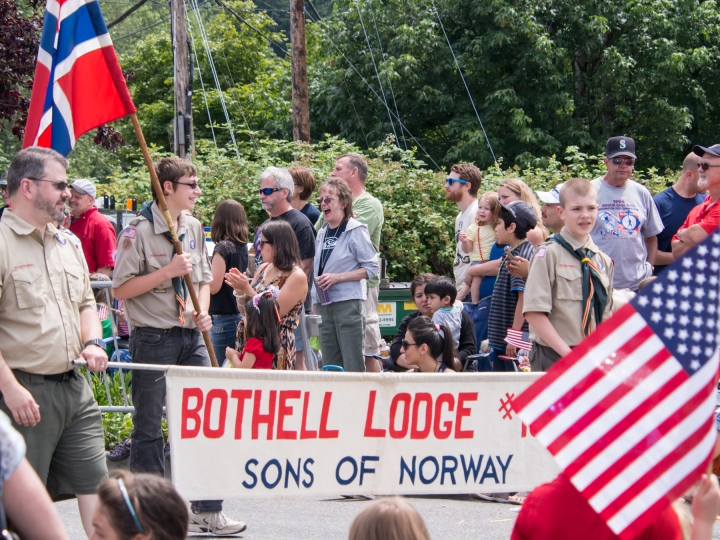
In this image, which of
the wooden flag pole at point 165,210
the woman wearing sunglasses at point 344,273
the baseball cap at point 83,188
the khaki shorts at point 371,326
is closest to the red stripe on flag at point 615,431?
the wooden flag pole at point 165,210

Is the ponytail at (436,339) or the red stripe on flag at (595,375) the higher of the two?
the red stripe on flag at (595,375)

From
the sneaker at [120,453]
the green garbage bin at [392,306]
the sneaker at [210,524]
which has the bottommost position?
the green garbage bin at [392,306]

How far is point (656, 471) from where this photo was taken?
8.68ft

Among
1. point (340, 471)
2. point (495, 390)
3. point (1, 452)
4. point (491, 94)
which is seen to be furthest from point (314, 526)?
point (491, 94)

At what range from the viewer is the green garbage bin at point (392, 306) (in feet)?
35.1

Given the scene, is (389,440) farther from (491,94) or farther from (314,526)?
(491,94)

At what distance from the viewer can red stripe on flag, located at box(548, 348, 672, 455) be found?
106 inches

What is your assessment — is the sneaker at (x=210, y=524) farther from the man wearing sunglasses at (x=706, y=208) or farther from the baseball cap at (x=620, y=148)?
the baseball cap at (x=620, y=148)

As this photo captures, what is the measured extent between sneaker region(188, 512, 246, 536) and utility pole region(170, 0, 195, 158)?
16.4m

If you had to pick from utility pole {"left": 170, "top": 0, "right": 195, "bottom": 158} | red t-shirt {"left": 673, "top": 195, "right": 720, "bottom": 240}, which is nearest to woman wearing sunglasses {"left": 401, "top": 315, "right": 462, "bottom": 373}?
red t-shirt {"left": 673, "top": 195, "right": 720, "bottom": 240}

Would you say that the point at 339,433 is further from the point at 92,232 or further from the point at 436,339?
the point at 92,232

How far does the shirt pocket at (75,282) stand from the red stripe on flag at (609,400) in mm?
2743

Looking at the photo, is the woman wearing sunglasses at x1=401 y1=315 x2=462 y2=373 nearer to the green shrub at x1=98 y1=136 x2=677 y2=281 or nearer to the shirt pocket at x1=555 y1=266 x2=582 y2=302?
the shirt pocket at x1=555 y1=266 x2=582 y2=302

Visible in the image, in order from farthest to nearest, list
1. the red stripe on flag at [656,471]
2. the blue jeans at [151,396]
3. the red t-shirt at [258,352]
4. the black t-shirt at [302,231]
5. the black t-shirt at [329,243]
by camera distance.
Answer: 1. the black t-shirt at [302,231]
2. the black t-shirt at [329,243]
3. the red t-shirt at [258,352]
4. the blue jeans at [151,396]
5. the red stripe on flag at [656,471]
